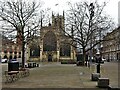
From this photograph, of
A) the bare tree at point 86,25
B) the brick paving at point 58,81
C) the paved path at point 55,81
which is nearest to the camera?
the paved path at point 55,81

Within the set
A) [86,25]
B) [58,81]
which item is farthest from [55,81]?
[86,25]

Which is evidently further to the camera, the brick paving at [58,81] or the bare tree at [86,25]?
the bare tree at [86,25]

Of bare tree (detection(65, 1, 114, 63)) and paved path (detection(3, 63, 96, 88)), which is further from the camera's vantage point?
bare tree (detection(65, 1, 114, 63))

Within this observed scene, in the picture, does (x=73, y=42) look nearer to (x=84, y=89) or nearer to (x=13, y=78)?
(x=13, y=78)

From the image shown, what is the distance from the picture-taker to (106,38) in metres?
55.8

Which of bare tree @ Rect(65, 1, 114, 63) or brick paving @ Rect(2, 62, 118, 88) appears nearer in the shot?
brick paving @ Rect(2, 62, 118, 88)

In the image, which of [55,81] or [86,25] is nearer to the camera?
[55,81]

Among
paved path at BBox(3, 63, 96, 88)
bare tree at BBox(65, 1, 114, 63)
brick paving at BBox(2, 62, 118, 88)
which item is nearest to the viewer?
paved path at BBox(3, 63, 96, 88)

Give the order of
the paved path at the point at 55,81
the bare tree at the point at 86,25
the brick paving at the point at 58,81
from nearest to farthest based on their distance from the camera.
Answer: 1. the paved path at the point at 55,81
2. the brick paving at the point at 58,81
3. the bare tree at the point at 86,25

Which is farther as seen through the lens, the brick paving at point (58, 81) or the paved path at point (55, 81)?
the brick paving at point (58, 81)

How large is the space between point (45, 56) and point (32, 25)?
78.7 meters

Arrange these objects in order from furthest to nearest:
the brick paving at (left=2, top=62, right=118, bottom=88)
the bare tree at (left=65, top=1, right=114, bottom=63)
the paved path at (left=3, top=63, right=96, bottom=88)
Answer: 1. the bare tree at (left=65, top=1, right=114, bottom=63)
2. the brick paving at (left=2, top=62, right=118, bottom=88)
3. the paved path at (left=3, top=63, right=96, bottom=88)

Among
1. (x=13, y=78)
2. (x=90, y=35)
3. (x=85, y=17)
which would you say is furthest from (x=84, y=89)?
(x=85, y=17)

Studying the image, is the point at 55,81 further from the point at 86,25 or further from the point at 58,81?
the point at 86,25
